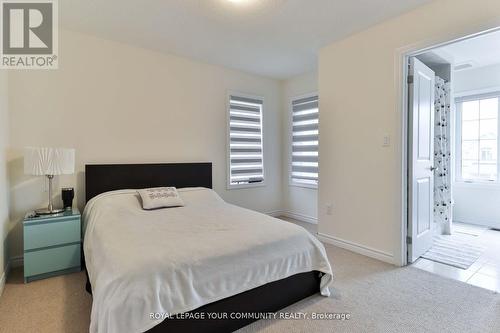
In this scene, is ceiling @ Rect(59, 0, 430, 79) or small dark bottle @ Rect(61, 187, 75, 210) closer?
ceiling @ Rect(59, 0, 430, 79)

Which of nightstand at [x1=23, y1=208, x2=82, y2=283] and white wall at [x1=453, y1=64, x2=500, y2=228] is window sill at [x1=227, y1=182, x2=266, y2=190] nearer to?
nightstand at [x1=23, y1=208, x2=82, y2=283]

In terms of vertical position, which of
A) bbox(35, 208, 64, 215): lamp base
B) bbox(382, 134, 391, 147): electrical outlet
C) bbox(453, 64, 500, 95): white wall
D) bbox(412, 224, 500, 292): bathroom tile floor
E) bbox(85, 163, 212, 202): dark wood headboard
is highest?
bbox(453, 64, 500, 95): white wall

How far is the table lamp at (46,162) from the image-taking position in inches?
95.3

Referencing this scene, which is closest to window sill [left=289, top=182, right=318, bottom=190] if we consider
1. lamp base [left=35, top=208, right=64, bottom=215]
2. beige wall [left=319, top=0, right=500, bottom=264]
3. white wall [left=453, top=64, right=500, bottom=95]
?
beige wall [left=319, top=0, right=500, bottom=264]

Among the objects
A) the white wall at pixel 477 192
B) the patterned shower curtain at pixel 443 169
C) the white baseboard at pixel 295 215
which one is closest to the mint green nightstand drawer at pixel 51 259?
the white baseboard at pixel 295 215

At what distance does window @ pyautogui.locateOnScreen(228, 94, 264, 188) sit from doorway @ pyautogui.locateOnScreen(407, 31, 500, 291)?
2.35 meters

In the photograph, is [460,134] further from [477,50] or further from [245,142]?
[245,142]

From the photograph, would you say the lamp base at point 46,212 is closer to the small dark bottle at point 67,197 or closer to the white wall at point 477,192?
the small dark bottle at point 67,197

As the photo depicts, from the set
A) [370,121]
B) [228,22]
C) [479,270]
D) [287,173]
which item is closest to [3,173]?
[228,22]

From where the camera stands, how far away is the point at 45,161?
2.46 metres

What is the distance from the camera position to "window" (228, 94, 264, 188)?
4.26 metres

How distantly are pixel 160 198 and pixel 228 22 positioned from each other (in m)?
2.01

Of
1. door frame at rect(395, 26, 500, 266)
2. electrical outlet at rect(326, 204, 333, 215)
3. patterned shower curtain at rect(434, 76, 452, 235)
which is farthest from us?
patterned shower curtain at rect(434, 76, 452, 235)

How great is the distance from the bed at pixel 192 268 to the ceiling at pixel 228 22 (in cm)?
185
